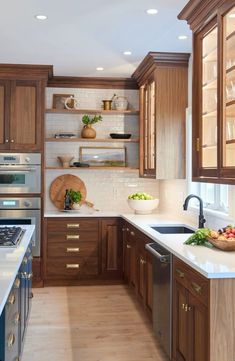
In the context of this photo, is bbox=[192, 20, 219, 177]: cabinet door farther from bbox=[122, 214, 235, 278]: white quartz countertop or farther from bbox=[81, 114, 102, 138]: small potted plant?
bbox=[81, 114, 102, 138]: small potted plant

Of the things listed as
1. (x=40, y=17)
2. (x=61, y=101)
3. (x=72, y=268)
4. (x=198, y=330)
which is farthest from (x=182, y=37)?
(x=72, y=268)

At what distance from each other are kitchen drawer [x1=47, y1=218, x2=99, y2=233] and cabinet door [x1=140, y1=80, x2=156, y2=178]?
3.20 feet

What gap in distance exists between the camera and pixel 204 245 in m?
2.97

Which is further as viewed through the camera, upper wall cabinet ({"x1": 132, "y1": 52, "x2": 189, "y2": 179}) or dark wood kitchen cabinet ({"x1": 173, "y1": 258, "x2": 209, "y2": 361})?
upper wall cabinet ({"x1": 132, "y1": 52, "x2": 189, "y2": 179})

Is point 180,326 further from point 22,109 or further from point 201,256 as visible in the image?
point 22,109

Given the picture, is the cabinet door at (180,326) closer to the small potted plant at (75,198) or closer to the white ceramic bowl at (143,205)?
the white ceramic bowl at (143,205)

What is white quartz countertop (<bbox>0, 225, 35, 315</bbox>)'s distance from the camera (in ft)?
6.01

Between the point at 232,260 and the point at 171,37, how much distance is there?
2.48 m

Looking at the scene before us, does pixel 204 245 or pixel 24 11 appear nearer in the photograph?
pixel 204 245

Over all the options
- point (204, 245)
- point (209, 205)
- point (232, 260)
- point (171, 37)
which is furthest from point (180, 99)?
point (232, 260)

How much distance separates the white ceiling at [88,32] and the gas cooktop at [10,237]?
69.7 inches

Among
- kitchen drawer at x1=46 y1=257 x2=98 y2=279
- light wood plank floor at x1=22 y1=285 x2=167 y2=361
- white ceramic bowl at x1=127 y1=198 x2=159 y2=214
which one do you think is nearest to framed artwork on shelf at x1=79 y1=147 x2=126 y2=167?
white ceramic bowl at x1=127 y1=198 x2=159 y2=214

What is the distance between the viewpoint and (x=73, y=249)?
5359mm

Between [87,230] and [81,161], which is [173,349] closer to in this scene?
[87,230]
